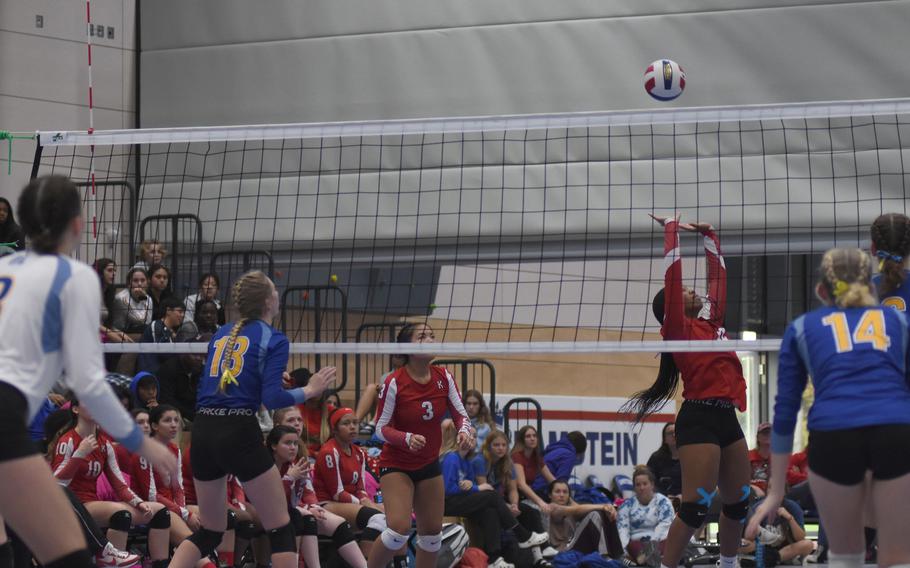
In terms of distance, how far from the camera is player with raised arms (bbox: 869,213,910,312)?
18.6 feet

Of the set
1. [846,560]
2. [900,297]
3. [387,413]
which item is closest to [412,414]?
[387,413]

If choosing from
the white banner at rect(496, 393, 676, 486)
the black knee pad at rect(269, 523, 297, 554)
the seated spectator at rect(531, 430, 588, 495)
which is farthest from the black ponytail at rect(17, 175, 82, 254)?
the white banner at rect(496, 393, 676, 486)

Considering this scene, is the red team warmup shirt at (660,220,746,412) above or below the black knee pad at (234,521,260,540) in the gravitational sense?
above

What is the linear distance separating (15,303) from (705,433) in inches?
163

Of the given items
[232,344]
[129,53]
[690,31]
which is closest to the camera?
[232,344]

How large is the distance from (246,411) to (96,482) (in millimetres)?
2901

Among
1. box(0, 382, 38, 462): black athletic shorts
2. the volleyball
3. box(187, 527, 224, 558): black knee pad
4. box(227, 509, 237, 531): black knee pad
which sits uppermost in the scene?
the volleyball

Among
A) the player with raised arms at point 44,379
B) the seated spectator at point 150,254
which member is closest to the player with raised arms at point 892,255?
the player with raised arms at point 44,379

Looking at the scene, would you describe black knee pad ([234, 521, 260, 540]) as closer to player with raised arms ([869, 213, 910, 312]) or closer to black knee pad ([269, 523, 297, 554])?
black knee pad ([269, 523, 297, 554])

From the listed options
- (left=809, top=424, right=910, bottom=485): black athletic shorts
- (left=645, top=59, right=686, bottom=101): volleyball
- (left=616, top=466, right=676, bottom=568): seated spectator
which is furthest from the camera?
(left=616, top=466, right=676, bottom=568): seated spectator

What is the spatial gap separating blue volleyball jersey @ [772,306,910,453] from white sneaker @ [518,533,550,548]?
19.1 feet

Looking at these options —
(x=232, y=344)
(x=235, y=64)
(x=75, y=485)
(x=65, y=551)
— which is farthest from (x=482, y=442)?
(x=65, y=551)

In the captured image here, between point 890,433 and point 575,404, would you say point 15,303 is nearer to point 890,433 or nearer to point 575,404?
point 890,433

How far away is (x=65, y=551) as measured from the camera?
4273 millimetres
